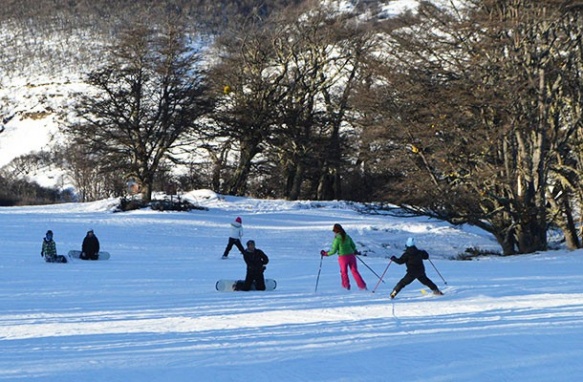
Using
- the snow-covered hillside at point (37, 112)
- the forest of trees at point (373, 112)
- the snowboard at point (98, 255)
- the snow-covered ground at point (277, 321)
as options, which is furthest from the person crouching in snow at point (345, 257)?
the snow-covered hillside at point (37, 112)

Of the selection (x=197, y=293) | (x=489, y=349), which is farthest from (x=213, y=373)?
(x=197, y=293)

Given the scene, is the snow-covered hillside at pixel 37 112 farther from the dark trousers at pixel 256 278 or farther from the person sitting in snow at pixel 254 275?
the dark trousers at pixel 256 278

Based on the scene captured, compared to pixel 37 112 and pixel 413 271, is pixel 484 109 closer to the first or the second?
pixel 413 271

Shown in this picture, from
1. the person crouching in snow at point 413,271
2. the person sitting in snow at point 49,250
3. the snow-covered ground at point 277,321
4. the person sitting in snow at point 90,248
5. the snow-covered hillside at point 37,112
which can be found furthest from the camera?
the snow-covered hillside at point 37,112

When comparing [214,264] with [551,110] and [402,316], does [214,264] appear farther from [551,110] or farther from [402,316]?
[551,110]

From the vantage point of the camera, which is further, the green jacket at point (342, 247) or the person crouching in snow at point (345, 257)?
the green jacket at point (342, 247)

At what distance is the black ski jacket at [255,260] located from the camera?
45.3ft

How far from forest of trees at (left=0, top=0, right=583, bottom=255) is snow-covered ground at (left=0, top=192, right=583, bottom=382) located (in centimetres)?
366

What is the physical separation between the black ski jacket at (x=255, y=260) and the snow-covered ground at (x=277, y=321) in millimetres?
638

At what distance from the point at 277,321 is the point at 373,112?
15822 millimetres

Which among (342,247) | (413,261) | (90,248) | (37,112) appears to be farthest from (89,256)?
(37,112)

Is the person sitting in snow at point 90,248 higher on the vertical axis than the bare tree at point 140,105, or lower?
lower

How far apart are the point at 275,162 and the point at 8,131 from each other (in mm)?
50177

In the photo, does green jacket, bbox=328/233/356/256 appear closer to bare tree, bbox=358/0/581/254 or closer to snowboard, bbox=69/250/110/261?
snowboard, bbox=69/250/110/261
